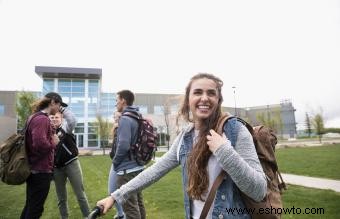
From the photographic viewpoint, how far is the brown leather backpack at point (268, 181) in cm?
185

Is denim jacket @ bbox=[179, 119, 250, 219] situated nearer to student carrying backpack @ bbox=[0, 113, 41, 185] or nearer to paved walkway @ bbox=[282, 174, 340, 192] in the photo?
student carrying backpack @ bbox=[0, 113, 41, 185]

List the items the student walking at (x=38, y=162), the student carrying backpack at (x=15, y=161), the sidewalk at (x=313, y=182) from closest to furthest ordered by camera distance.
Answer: the student carrying backpack at (x=15, y=161)
the student walking at (x=38, y=162)
the sidewalk at (x=313, y=182)

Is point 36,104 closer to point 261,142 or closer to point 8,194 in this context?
point 261,142

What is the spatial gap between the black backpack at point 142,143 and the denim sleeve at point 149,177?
196 centimetres

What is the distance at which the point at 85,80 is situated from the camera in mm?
46312

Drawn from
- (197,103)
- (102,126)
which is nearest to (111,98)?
(102,126)

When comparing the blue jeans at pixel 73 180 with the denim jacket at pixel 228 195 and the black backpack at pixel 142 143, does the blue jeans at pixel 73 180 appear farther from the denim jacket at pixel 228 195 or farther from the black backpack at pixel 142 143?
the denim jacket at pixel 228 195

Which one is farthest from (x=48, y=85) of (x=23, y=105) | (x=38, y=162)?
(x=38, y=162)

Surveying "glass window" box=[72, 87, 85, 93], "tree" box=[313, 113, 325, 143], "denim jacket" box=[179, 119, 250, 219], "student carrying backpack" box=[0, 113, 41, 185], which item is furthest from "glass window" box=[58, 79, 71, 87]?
"denim jacket" box=[179, 119, 250, 219]

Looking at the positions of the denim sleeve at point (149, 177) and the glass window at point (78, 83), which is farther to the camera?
the glass window at point (78, 83)

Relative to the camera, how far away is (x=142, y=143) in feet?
14.5

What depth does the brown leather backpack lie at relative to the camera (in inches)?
72.8

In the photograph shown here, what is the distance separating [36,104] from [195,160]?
3399 millimetres

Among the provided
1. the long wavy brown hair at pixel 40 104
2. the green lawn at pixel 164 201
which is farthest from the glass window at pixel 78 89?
the long wavy brown hair at pixel 40 104
